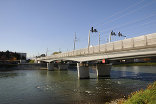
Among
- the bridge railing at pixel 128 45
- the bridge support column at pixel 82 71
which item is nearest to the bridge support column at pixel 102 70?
the bridge support column at pixel 82 71

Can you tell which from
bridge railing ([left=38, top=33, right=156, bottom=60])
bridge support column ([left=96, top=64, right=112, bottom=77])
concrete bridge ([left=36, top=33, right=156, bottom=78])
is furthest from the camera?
bridge support column ([left=96, top=64, right=112, bottom=77])

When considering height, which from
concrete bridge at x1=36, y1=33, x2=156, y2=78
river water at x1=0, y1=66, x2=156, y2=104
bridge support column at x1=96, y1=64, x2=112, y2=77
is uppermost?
concrete bridge at x1=36, y1=33, x2=156, y2=78

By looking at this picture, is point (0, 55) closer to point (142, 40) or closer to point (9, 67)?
point (9, 67)

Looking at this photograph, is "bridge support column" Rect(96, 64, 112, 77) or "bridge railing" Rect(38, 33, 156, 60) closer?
"bridge railing" Rect(38, 33, 156, 60)

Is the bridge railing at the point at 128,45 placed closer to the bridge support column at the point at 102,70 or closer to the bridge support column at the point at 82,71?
the bridge support column at the point at 82,71

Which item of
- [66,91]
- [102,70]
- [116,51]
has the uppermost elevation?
[116,51]

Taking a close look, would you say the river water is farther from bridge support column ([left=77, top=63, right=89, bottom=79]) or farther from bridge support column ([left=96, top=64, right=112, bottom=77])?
bridge support column ([left=96, top=64, right=112, bottom=77])

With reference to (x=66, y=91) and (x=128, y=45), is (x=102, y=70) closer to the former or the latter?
(x=128, y=45)

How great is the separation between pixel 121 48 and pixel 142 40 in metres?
5.00

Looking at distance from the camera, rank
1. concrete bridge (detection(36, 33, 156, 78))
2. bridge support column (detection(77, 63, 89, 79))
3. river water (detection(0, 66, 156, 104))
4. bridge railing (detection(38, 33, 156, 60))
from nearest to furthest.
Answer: river water (detection(0, 66, 156, 104)) < bridge railing (detection(38, 33, 156, 60)) < concrete bridge (detection(36, 33, 156, 78)) < bridge support column (detection(77, 63, 89, 79))

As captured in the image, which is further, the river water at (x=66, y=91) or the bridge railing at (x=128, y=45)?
the bridge railing at (x=128, y=45)

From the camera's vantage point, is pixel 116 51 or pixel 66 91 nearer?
pixel 66 91

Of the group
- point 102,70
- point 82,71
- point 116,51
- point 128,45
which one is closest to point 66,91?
point 116,51

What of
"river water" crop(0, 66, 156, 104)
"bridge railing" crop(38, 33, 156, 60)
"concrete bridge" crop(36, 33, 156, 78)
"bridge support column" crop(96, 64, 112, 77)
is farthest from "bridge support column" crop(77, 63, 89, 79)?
"river water" crop(0, 66, 156, 104)
